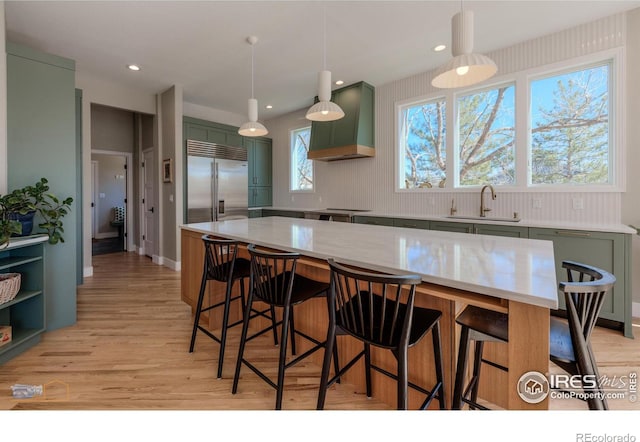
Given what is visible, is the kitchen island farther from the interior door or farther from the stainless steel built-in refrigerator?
the interior door

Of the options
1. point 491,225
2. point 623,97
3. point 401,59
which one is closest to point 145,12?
point 401,59

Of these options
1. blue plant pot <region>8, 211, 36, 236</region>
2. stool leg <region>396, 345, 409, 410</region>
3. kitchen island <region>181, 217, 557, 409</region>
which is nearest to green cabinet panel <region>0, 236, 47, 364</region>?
blue plant pot <region>8, 211, 36, 236</region>

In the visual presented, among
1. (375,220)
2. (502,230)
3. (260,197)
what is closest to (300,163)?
(260,197)

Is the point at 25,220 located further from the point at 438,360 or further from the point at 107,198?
the point at 107,198

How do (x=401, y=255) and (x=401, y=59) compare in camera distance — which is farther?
(x=401, y=59)

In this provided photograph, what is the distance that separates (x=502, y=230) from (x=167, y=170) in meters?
4.74

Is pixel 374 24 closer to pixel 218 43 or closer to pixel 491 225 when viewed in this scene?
pixel 218 43

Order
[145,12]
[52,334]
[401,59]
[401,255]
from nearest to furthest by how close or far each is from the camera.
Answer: [401,255] → [52,334] → [145,12] → [401,59]

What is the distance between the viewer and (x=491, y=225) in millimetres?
3031

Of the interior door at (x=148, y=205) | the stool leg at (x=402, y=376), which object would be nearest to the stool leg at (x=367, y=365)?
the stool leg at (x=402, y=376)

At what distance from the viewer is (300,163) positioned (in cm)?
601

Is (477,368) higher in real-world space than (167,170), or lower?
lower
